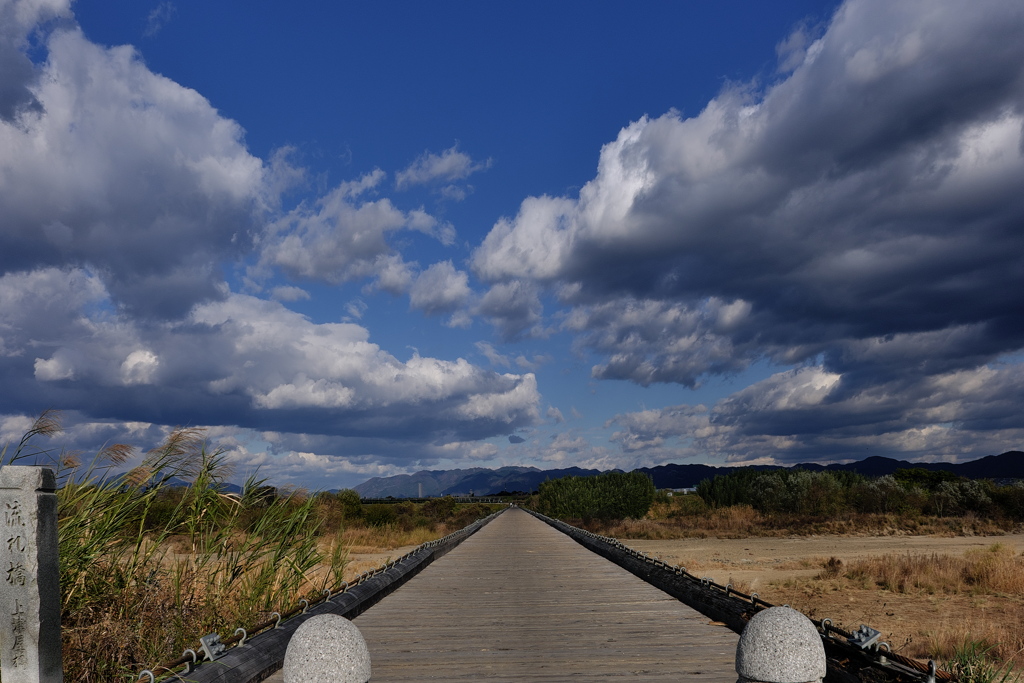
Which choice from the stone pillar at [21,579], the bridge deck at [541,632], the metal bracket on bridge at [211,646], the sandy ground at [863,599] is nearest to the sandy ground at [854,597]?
the sandy ground at [863,599]

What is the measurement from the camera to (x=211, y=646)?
15.6 feet

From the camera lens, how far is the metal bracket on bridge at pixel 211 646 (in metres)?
4.70

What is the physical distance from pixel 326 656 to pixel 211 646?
6.47 ft

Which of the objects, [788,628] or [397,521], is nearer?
[788,628]

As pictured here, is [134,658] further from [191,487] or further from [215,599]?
[191,487]

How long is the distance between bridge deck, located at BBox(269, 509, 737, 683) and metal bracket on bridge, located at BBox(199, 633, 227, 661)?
0.93m

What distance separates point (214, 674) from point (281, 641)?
118cm

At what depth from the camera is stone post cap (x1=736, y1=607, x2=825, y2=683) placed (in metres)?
3.52

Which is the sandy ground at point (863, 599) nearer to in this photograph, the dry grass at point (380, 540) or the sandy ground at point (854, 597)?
the sandy ground at point (854, 597)

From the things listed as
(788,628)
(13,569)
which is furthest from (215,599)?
(788,628)

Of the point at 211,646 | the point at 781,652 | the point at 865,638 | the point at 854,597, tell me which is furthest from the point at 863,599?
the point at 211,646

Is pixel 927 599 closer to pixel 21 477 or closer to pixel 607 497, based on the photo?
pixel 21 477

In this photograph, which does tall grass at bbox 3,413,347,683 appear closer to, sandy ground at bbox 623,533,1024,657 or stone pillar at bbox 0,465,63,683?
stone pillar at bbox 0,465,63,683

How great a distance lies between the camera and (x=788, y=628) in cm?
359
